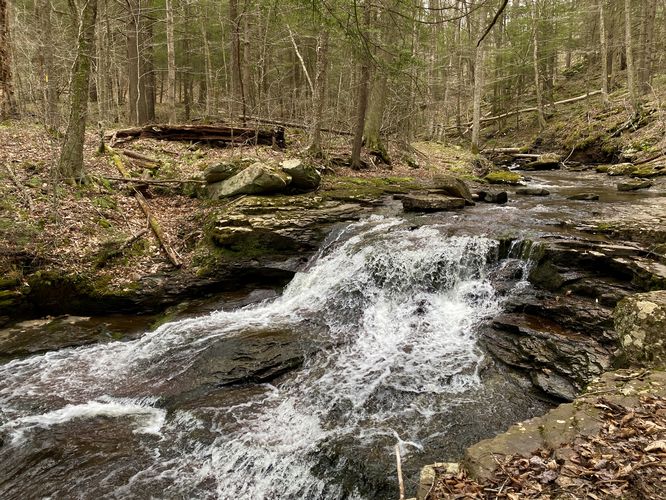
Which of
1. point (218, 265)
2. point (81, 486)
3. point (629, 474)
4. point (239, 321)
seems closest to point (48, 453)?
point (81, 486)

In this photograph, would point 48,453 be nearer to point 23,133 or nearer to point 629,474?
point 629,474

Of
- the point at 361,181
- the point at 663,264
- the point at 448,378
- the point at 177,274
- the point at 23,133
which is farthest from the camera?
the point at 361,181

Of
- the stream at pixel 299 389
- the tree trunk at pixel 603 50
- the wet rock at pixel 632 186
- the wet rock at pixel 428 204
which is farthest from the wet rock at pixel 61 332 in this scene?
the tree trunk at pixel 603 50

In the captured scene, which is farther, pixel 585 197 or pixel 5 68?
pixel 5 68

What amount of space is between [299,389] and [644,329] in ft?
13.8

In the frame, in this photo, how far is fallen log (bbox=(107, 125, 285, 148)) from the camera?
1410cm

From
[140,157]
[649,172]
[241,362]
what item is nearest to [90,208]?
[140,157]

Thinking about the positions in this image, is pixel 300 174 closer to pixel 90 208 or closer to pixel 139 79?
pixel 90 208

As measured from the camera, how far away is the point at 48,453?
480 cm

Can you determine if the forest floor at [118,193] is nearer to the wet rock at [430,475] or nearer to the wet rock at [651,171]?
the wet rock at [651,171]

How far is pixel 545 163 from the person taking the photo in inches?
805

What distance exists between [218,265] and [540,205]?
28.4 feet

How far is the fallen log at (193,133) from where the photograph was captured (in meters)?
14.1

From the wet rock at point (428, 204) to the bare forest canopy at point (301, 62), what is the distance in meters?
2.78
